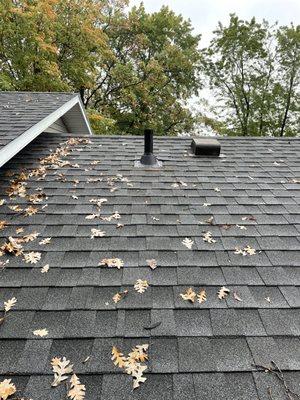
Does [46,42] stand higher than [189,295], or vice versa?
[46,42]

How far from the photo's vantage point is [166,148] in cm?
638

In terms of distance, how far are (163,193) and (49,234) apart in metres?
1.84

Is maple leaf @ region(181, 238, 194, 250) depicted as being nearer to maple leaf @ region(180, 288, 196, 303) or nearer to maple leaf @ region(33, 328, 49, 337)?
maple leaf @ region(180, 288, 196, 303)

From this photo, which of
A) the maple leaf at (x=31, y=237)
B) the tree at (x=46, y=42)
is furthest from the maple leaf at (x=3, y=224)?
the tree at (x=46, y=42)

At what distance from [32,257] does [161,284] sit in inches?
56.6

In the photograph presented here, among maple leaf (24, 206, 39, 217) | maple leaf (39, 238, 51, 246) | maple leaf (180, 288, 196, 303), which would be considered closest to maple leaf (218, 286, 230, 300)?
maple leaf (180, 288, 196, 303)

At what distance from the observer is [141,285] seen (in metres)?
2.71

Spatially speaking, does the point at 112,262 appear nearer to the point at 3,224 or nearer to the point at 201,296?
the point at 201,296

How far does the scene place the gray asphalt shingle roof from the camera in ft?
15.2

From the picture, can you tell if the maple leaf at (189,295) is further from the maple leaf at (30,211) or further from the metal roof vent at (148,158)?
the metal roof vent at (148,158)

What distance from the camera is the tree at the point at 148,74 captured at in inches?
A: 752

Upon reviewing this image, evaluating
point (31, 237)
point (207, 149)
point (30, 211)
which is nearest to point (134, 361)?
point (31, 237)

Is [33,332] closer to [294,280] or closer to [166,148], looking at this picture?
[294,280]


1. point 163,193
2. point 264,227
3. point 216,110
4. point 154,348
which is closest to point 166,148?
point 163,193
